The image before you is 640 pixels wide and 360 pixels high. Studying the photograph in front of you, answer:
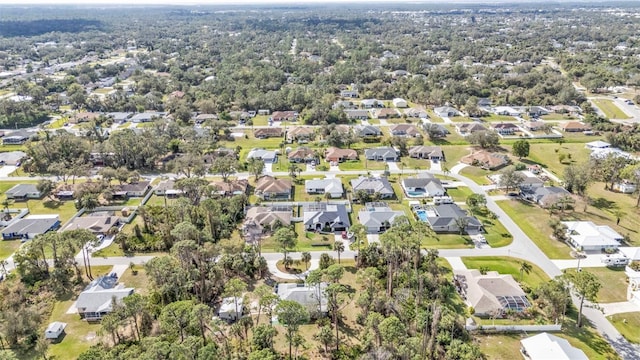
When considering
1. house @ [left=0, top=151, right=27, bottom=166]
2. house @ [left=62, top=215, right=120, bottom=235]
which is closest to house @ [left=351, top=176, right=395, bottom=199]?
house @ [left=62, top=215, right=120, bottom=235]

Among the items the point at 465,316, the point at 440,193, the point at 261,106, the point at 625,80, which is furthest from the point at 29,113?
the point at 625,80

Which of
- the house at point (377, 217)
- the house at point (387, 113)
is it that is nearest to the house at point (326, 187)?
the house at point (377, 217)

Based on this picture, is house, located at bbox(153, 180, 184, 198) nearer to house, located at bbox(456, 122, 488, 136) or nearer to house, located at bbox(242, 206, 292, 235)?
house, located at bbox(242, 206, 292, 235)

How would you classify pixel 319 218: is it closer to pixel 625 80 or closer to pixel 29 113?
pixel 29 113

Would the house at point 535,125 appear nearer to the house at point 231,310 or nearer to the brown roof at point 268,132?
the brown roof at point 268,132

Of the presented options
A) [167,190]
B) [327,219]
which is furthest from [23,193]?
[327,219]
